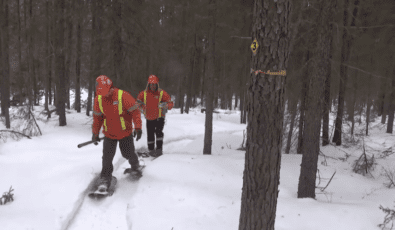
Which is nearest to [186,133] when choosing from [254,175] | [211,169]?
[211,169]

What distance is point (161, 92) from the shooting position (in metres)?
7.15

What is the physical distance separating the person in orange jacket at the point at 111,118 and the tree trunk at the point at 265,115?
326 centimetres

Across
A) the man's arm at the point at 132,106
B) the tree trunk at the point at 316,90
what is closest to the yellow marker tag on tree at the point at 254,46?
the tree trunk at the point at 316,90

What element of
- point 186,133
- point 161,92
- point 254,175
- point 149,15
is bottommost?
point 186,133

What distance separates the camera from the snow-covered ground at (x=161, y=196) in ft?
12.4

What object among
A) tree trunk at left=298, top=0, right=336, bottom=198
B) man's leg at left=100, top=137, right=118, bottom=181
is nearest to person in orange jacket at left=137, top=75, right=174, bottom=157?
man's leg at left=100, top=137, right=118, bottom=181

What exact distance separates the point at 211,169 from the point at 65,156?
397cm

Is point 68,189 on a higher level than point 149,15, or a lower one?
lower

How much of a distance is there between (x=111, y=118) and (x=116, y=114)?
0.45 ft

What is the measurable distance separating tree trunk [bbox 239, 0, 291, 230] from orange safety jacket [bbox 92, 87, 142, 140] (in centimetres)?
327

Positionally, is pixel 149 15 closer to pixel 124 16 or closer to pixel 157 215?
pixel 124 16

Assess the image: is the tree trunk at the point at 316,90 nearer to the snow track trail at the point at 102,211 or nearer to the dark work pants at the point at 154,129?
the snow track trail at the point at 102,211

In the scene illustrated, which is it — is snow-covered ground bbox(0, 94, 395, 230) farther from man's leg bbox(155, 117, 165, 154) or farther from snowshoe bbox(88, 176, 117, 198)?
man's leg bbox(155, 117, 165, 154)

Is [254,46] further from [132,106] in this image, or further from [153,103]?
[153,103]
